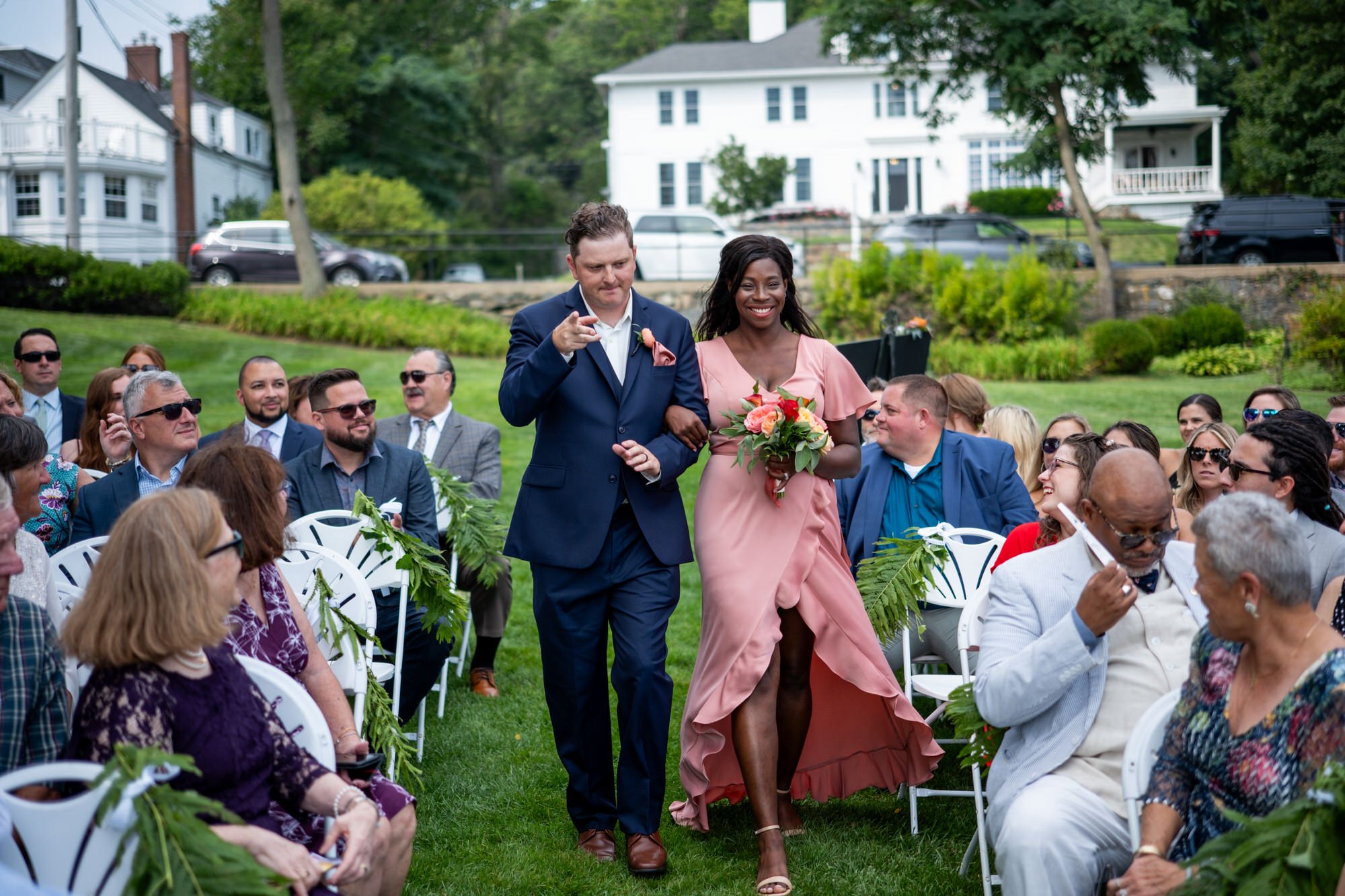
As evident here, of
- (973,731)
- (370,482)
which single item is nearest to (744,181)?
(370,482)

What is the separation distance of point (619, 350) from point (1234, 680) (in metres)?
2.51

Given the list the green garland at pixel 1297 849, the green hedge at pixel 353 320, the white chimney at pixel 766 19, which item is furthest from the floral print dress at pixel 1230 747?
the white chimney at pixel 766 19

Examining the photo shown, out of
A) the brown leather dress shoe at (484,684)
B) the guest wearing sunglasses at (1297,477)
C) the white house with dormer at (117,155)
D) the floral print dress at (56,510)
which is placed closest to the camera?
the guest wearing sunglasses at (1297,477)

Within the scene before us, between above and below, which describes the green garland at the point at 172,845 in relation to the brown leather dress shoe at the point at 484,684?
above

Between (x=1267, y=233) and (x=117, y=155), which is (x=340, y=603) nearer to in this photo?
(x=1267, y=233)

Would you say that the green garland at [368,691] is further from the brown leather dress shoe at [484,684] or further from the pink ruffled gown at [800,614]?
the brown leather dress shoe at [484,684]

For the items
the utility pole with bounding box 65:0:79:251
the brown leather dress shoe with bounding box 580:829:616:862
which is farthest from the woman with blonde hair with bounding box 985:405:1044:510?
the utility pole with bounding box 65:0:79:251

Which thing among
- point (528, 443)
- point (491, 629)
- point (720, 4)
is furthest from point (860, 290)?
point (720, 4)

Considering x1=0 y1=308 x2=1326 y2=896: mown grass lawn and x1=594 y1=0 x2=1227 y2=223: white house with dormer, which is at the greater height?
x1=594 y1=0 x2=1227 y2=223: white house with dormer

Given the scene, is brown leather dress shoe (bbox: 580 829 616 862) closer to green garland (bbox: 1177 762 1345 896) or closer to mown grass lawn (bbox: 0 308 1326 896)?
mown grass lawn (bbox: 0 308 1326 896)

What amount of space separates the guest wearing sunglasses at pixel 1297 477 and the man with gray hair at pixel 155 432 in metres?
4.34

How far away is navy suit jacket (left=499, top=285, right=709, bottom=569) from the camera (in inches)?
177

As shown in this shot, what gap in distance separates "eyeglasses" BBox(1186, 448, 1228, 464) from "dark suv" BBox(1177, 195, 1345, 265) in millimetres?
21009

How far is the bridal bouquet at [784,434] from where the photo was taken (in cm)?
445
